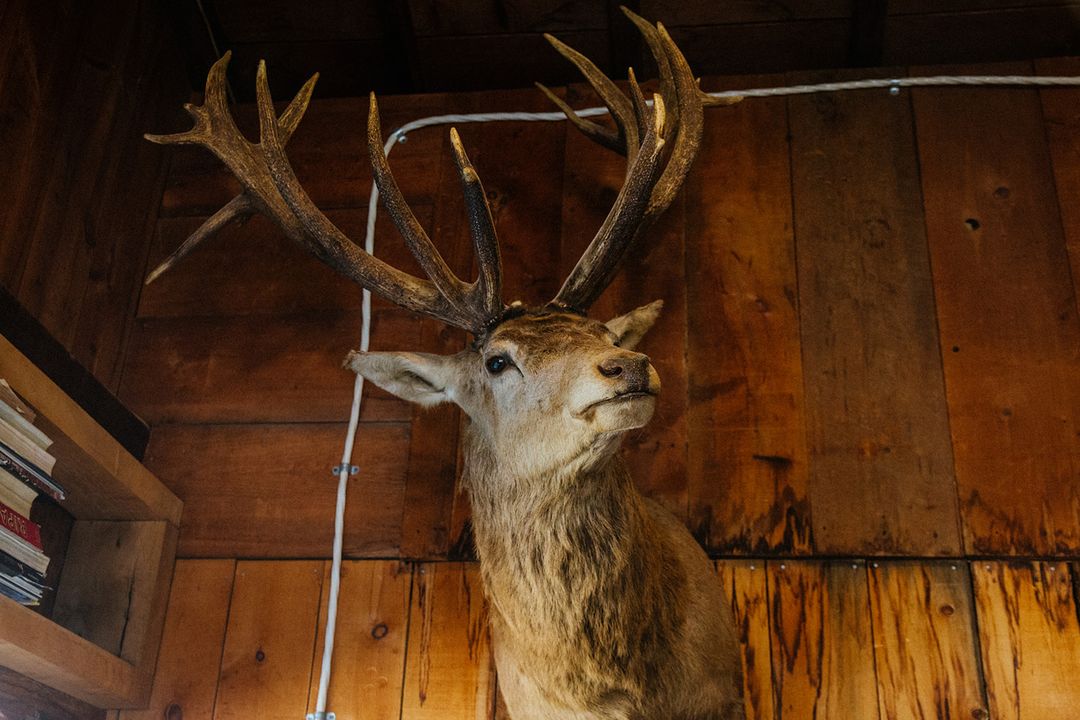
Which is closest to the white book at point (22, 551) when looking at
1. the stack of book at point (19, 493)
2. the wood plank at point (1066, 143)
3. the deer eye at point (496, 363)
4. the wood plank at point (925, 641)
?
the stack of book at point (19, 493)

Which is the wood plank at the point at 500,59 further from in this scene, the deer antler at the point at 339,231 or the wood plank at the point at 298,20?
the deer antler at the point at 339,231

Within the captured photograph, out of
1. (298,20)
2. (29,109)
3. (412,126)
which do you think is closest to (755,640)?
(412,126)

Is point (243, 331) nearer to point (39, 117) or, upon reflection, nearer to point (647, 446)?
point (39, 117)

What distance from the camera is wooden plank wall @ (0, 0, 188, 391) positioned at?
3.58 m

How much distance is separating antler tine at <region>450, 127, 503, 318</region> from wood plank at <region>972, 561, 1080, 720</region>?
1.59 metres

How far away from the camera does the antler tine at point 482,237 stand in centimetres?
290

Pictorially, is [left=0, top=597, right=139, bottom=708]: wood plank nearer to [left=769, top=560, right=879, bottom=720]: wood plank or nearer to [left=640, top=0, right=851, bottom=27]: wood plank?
[left=769, top=560, right=879, bottom=720]: wood plank

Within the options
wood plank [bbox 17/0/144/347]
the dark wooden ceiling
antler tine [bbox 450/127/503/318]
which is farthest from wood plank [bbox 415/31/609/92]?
antler tine [bbox 450/127/503/318]

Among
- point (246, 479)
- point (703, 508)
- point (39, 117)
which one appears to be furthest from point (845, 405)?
point (39, 117)

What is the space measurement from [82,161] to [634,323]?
1959 millimetres

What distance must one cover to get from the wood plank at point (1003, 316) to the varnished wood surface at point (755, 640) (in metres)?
0.20

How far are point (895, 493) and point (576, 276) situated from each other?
121cm

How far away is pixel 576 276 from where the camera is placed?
10.2 ft

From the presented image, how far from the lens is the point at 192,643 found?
3.59 meters
